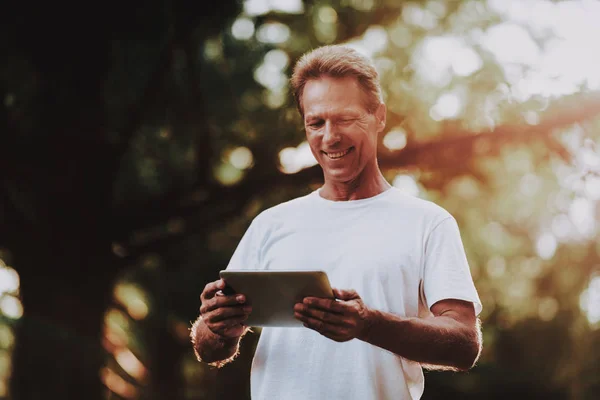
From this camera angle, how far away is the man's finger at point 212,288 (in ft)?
9.53

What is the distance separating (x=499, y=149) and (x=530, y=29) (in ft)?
7.01

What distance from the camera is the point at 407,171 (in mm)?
9203

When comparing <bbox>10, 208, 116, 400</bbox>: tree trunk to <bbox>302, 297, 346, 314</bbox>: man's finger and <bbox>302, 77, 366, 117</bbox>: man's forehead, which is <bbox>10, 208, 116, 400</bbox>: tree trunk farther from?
<bbox>302, 297, 346, 314</bbox>: man's finger

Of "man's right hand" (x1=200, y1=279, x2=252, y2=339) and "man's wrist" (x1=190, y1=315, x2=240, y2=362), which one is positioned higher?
"man's right hand" (x1=200, y1=279, x2=252, y2=339)

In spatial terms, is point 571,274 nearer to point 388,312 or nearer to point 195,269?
point 195,269

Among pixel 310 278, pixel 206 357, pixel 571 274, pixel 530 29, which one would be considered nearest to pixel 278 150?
pixel 530 29

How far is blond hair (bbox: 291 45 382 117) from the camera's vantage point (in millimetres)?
3281

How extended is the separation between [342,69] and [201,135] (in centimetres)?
596

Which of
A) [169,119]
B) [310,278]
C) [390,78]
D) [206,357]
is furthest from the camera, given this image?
[390,78]

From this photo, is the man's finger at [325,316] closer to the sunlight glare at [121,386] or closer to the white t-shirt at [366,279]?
the white t-shirt at [366,279]

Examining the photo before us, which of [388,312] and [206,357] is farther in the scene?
[206,357]

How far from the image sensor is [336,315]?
2.66 metres

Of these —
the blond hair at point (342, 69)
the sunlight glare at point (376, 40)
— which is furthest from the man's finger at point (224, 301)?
the sunlight glare at point (376, 40)

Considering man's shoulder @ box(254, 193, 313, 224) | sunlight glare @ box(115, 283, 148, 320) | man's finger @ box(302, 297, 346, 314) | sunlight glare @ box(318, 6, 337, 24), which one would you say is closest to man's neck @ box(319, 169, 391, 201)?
man's shoulder @ box(254, 193, 313, 224)
